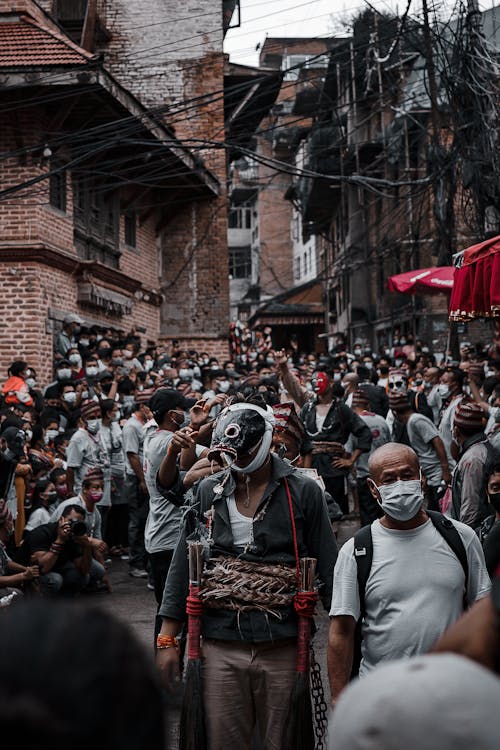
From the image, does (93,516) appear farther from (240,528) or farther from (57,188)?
(57,188)

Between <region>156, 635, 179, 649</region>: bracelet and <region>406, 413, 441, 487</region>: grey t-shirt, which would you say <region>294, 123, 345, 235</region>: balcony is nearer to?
<region>406, 413, 441, 487</region>: grey t-shirt

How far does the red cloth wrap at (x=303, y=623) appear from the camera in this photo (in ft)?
12.6

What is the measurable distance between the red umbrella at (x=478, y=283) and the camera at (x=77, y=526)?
423 cm

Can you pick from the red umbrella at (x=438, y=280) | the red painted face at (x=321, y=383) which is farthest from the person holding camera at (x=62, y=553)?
the red umbrella at (x=438, y=280)

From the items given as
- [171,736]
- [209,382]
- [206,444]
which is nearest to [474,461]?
[206,444]

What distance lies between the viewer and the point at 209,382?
55.7 feet

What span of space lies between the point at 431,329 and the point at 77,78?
602 inches

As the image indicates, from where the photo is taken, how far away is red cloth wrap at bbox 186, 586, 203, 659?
3857mm

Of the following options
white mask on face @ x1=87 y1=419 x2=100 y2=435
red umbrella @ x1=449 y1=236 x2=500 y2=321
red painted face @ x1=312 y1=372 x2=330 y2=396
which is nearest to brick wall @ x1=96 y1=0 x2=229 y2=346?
white mask on face @ x1=87 y1=419 x2=100 y2=435

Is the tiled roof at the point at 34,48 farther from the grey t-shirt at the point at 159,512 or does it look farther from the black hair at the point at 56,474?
the grey t-shirt at the point at 159,512

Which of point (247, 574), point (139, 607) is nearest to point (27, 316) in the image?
point (139, 607)

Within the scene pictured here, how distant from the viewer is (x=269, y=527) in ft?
13.1

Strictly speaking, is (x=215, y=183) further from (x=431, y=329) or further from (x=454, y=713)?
(x=454, y=713)

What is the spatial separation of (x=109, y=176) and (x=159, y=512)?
16535 millimetres
